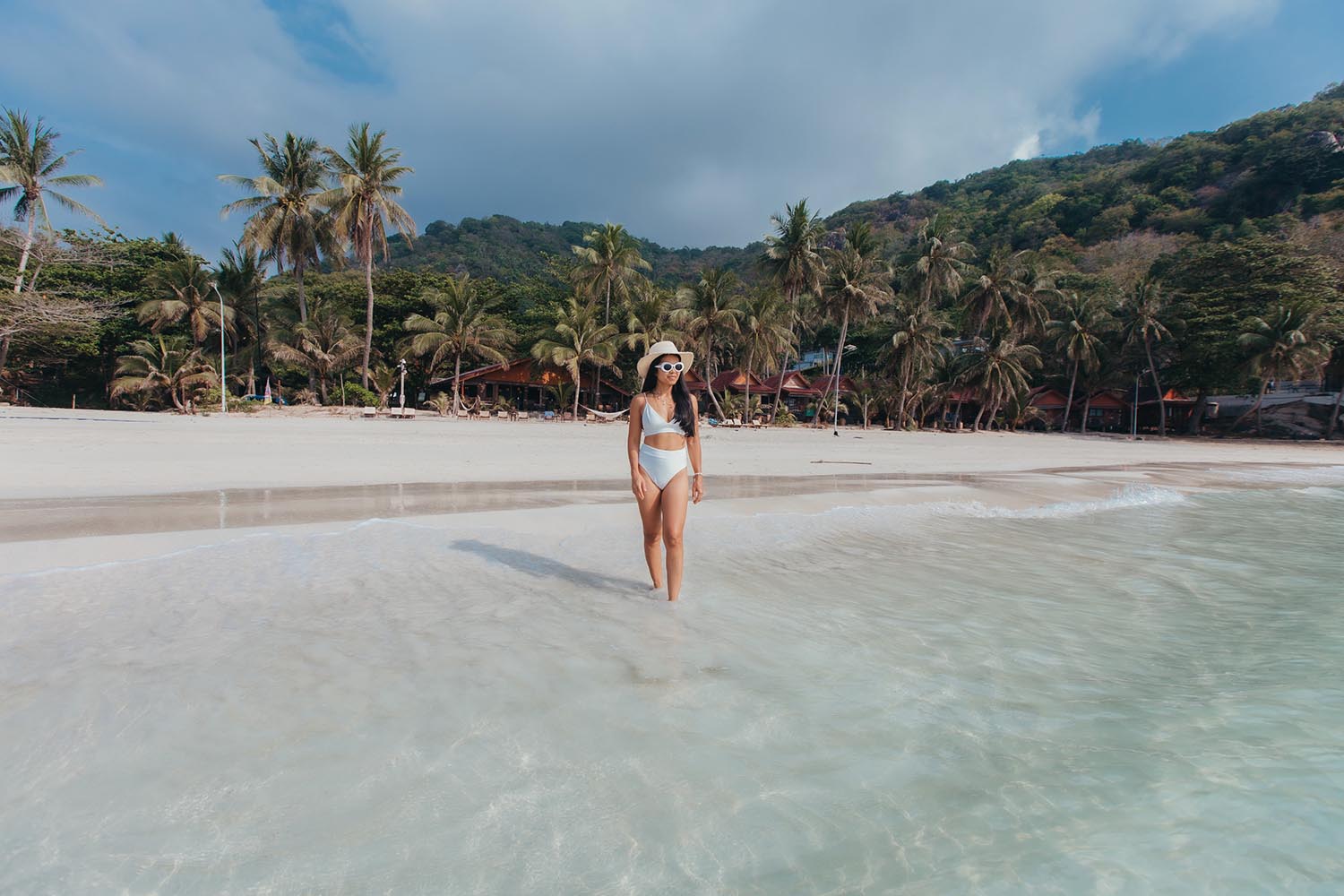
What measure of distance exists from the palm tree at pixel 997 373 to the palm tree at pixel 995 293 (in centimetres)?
167

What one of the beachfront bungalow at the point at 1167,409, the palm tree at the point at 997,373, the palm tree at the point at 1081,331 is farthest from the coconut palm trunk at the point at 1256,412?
the palm tree at the point at 997,373

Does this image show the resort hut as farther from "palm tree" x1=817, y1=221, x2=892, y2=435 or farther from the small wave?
the small wave

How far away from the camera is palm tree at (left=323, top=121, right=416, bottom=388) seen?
30391 mm

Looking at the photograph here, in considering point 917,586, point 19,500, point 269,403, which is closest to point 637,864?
point 917,586

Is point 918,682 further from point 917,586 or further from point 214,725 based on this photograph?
point 214,725

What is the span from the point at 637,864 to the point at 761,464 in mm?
12836

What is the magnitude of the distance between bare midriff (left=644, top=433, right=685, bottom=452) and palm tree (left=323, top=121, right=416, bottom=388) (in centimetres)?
3136

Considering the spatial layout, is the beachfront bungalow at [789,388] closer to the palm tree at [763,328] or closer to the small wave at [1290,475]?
the palm tree at [763,328]

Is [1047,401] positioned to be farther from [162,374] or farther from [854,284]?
[162,374]

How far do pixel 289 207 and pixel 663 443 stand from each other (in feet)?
122

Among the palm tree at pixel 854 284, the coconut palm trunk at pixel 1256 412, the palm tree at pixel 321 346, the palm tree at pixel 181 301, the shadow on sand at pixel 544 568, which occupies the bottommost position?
the shadow on sand at pixel 544 568

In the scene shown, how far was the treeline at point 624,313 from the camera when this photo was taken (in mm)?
30875

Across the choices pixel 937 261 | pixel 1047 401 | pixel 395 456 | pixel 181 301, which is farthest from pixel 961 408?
pixel 181 301

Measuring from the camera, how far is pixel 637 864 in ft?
5.79
